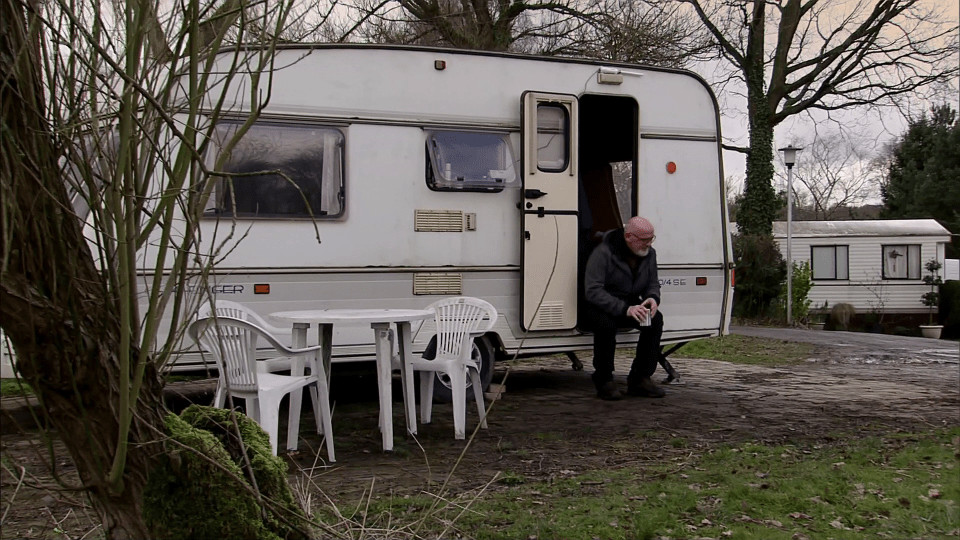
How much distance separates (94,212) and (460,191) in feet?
17.1

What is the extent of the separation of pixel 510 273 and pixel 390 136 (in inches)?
56.4

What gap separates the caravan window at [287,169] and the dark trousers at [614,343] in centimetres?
222

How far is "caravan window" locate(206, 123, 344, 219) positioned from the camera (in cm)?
684

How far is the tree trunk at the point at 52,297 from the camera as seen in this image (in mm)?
2148

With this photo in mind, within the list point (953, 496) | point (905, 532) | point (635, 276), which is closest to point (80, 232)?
point (905, 532)

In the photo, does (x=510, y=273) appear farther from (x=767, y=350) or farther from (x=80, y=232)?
(x=767, y=350)

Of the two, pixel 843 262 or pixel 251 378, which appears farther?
pixel 843 262

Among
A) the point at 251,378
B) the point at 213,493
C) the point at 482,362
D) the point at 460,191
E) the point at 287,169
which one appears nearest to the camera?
the point at 213,493

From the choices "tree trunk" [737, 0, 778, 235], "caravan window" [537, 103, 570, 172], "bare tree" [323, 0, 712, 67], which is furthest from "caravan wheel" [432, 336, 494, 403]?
"tree trunk" [737, 0, 778, 235]

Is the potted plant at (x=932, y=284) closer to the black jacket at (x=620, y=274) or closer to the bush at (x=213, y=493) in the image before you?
the black jacket at (x=620, y=274)

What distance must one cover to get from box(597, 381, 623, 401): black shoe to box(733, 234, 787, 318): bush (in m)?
14.5

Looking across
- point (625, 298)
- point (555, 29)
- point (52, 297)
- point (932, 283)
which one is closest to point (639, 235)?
point (625, 298)

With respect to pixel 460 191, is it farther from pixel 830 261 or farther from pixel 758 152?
pixel 830 261

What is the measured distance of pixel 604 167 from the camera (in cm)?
930
